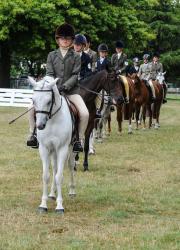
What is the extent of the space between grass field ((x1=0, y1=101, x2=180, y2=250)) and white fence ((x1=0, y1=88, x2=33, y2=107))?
58.5 ft

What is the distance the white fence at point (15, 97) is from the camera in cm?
3428

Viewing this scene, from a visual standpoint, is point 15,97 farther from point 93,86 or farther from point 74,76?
point 74,76

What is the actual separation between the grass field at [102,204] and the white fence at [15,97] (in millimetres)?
17822

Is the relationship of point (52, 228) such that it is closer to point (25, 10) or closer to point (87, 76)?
point (87, 76)

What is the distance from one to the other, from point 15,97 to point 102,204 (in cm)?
2578

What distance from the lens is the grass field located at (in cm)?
734

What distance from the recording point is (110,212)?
349 inches

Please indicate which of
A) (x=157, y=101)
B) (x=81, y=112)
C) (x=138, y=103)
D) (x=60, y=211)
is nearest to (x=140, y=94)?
(x=138, y=103)

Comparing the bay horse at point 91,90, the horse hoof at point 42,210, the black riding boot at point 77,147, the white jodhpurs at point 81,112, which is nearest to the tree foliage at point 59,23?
the bay horse at point 91,90

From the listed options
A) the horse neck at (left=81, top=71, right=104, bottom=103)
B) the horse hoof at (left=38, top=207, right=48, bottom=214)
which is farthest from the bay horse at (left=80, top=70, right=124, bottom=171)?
the horse hoof at (left=38, top=207, right=48, bottom=214)

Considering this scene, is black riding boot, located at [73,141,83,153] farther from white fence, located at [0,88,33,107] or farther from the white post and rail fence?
white fence, located at [0,88,33,107]

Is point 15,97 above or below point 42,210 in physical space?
below

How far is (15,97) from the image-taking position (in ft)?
114

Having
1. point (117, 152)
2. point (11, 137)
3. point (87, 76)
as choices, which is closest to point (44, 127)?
point (87, 76)
